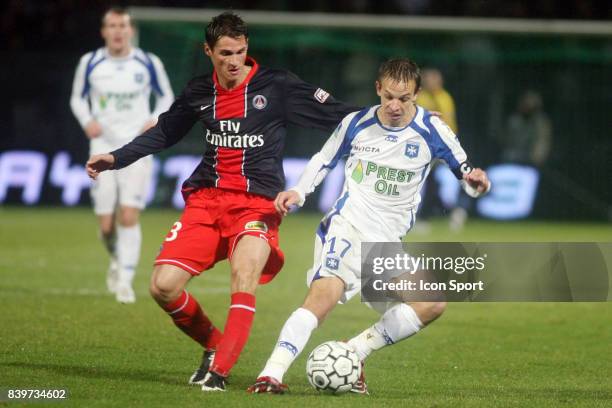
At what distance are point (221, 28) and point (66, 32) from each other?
16528 millimetres

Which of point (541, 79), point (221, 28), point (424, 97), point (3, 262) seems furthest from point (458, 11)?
point (221, 28)

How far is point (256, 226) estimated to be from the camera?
6.80 meters

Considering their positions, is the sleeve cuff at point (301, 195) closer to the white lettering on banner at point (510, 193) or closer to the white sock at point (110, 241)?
the white sock at point (110, 241)

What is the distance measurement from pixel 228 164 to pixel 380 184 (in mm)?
918

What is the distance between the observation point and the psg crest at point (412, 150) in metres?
6.80

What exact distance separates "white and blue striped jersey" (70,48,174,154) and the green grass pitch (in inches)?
61.6

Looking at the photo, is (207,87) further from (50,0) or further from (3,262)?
(50,0)

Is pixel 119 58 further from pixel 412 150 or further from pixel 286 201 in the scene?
pixel 286 201

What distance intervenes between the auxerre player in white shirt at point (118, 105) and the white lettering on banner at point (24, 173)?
9080mm

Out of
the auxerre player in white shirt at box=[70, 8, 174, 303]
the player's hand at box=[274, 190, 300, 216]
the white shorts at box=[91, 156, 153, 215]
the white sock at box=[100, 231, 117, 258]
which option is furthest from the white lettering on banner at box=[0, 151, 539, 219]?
the player's hand at box=[274, 190, 300, 216]

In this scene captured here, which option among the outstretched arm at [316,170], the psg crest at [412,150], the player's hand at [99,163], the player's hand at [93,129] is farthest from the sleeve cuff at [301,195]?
the player's hand at [93,129]

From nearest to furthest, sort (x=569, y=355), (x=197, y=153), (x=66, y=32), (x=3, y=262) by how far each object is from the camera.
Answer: (x=569, y=355) → (x=3, y=262) → (x=197, y=153) → (x=66, y=32)

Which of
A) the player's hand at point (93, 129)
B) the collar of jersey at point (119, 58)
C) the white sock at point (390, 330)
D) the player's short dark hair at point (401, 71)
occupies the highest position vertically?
the player's short dark hair at point (401, 71)

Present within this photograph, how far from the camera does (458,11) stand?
77.2 ft
